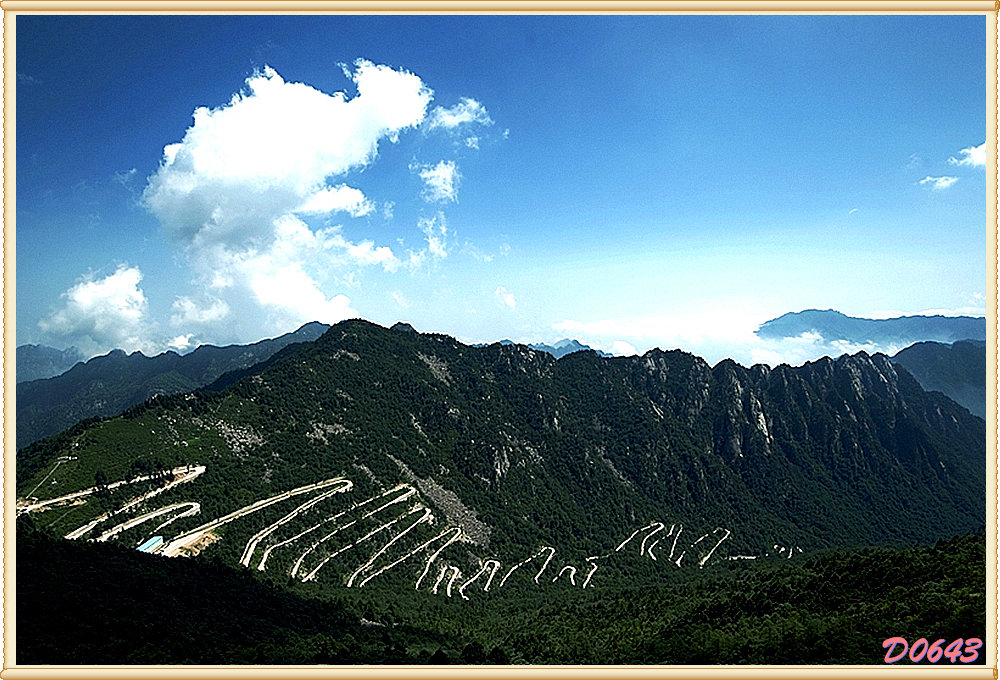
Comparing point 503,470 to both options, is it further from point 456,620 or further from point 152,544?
point 152,544

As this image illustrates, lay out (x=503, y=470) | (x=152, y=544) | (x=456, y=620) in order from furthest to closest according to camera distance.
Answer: (x=503, y=470)
(x=152, y=544)
(x=456, y=620)

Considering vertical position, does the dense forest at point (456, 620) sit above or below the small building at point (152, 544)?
below

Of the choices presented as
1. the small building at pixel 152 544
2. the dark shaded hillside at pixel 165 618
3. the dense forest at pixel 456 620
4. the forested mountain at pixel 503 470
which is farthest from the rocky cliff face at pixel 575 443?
the dense forest at pixel 456 620

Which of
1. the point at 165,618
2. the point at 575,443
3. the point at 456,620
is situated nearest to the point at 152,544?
the point at 165,618

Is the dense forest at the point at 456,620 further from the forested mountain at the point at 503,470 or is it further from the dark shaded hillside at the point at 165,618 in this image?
the forested mountain at the point at 503,470

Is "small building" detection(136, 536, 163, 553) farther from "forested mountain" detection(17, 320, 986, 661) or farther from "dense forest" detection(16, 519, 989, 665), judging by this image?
"dense forest" detection(16, 519, 989, 665)

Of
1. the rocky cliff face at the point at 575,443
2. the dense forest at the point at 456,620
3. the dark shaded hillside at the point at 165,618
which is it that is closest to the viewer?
the dense forest at the point at 456,620

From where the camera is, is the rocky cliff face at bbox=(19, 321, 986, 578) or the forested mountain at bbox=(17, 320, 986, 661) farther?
the rocky cliff face at bbox=(19, 321, 986, 578)

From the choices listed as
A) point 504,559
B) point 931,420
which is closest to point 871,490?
point 931,420

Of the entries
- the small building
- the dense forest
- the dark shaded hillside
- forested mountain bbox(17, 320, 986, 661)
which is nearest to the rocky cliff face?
forested mountain bbox(17, 320, 986, 661)
